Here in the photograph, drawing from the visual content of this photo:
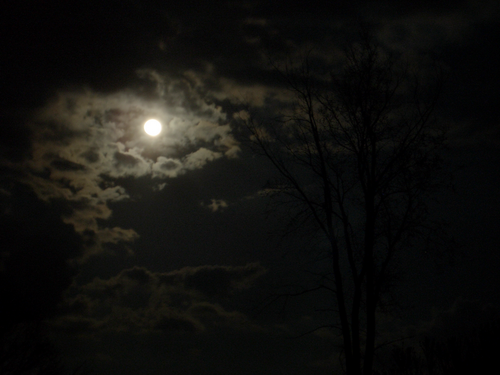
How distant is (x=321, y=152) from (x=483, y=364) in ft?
84.0

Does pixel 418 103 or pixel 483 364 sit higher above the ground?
pixel 418 103

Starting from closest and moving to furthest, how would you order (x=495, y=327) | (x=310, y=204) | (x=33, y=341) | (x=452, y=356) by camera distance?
(x=310, y=204) < (x=495, y=327) < (x=452, y=356) < (x=33, y=341)

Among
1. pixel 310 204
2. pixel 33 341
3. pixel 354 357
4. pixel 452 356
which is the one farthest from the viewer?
pixel 33 341

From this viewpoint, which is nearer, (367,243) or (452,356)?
(367,243)

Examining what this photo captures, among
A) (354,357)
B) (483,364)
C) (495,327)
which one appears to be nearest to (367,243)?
(354,357)

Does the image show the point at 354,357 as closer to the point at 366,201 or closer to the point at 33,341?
the point at 366,201

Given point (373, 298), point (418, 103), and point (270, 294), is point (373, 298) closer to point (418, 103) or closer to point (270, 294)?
point (270, 294)

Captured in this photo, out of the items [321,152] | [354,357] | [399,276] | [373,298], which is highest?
[321,152]

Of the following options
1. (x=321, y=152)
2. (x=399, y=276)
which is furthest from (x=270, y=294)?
(x=321, y=152)

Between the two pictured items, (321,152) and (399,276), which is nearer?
(399,276)

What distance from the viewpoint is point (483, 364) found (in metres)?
28.2

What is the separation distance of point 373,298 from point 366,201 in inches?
97.8

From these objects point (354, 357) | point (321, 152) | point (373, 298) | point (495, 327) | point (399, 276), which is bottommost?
point (354, 357)

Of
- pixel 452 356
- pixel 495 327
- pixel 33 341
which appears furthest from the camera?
pixel 33 341
